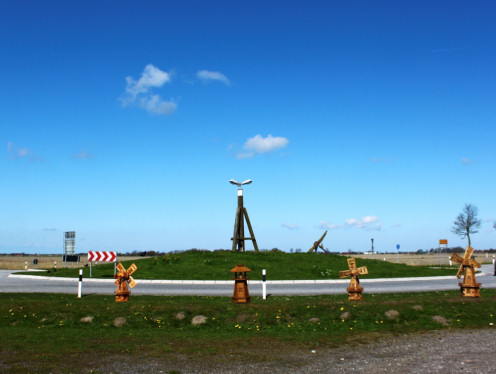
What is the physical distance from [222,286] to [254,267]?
763cm

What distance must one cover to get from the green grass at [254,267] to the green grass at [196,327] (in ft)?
41.8

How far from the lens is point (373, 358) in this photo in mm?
9430

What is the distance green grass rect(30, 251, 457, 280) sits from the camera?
2881 centimetres

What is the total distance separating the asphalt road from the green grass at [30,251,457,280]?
201cm

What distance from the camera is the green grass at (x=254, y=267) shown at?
28.8 m

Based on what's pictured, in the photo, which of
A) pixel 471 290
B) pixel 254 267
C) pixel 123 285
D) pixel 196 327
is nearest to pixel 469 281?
pixel 471 290

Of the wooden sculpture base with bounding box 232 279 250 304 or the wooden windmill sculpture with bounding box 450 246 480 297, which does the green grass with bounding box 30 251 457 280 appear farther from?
the wooden sculpture base with bounding box 232 279 250 304

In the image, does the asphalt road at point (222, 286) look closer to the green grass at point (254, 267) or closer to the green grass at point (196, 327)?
the green grass at point (254, 267)

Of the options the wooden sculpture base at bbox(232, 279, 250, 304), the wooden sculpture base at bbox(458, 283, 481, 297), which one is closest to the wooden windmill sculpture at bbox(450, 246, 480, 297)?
the wooden sculpture base at bbox(458, 283, 481, 297)

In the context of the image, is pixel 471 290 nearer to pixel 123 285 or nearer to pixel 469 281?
pixel 469 281

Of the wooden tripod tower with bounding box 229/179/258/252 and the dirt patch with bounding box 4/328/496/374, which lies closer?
the dirt patch with bounding box 4/328/496/374

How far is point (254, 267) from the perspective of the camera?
102 feet

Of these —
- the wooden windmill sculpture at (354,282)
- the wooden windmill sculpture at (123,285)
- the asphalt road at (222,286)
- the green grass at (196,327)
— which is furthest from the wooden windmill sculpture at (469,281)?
the wooden windmill sculpture at (123,285)

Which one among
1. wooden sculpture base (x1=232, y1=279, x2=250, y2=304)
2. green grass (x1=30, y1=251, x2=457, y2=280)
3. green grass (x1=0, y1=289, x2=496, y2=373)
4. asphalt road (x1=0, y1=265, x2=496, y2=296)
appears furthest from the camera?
green grass (x1=30, y1=251, x2=457, y2=280)
